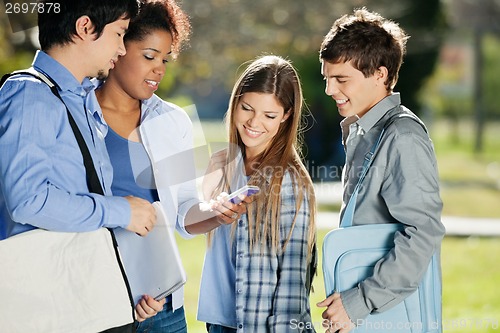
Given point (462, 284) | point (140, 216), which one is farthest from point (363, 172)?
point (462, 284)

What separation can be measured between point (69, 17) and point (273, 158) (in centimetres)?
83

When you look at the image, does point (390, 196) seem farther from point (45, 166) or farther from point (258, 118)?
point (45, 166)

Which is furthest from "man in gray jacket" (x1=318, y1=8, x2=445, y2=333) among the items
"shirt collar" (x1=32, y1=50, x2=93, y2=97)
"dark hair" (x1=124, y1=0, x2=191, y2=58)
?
"shirt collar" (x1=32, y1=50, x2=93, y2=97)

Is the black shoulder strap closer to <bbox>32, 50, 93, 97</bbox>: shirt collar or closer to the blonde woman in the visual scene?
<bbox>32, 50, 93, 97</bbox>: shirt collar

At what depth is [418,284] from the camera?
2.37 meters

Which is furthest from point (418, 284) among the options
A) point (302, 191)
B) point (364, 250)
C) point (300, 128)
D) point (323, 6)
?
point (323, 6)

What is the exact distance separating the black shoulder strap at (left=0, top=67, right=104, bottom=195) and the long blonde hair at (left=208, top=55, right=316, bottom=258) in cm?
58

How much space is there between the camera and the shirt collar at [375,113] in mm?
2510

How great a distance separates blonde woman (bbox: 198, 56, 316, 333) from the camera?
8.17ft

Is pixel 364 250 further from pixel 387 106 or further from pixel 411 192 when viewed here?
pixel 387 106

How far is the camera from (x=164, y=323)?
8.63 ft

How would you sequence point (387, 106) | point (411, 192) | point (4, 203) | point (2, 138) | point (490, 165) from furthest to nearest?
point (490, 165) < point (387, 106) < point (411, 192) < point (4, 203) < point (2, 138)

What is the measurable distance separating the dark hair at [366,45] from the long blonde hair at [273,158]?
18 cm

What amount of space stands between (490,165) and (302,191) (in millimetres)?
18176
